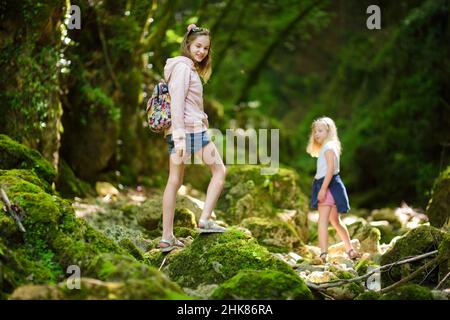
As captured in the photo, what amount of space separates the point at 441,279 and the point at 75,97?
6.06m

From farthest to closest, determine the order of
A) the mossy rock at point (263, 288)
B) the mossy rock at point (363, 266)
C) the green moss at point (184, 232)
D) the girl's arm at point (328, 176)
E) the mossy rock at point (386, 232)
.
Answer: the mossy rock at point (386, 232)
the girl's arm at point (328, 176)
the green moss at point (184, 232)
the mossy rock at point (363, 266)
the mossy rock at point (263, 288)

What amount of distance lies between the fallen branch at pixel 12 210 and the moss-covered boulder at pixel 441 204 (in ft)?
15.5

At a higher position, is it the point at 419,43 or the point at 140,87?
the point at 419,43

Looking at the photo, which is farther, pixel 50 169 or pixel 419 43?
pixel 419 43

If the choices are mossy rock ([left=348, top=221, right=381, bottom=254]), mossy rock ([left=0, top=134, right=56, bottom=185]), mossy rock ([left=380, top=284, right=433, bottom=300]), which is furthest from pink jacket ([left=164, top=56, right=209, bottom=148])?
mossy rock ([left=348, top=221, right=381, bottom=254])

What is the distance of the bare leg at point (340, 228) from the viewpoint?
7.04 metres

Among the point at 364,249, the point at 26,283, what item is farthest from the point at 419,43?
the point at 26,283

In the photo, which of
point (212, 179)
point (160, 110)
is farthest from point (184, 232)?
point (160, 110)

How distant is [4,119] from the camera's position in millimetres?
7293

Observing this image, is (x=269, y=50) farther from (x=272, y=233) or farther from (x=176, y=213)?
(x=176, y=213)

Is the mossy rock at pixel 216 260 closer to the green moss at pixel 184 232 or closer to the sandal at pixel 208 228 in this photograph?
the sandal at pixel 208 228

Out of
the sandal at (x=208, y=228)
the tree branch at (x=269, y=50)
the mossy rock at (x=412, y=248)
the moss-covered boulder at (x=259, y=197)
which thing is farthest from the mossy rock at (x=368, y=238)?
the tree branch at (x=269, y=50)

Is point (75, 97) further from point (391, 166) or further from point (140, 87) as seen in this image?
point (391, 166)

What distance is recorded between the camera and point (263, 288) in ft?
13.4
